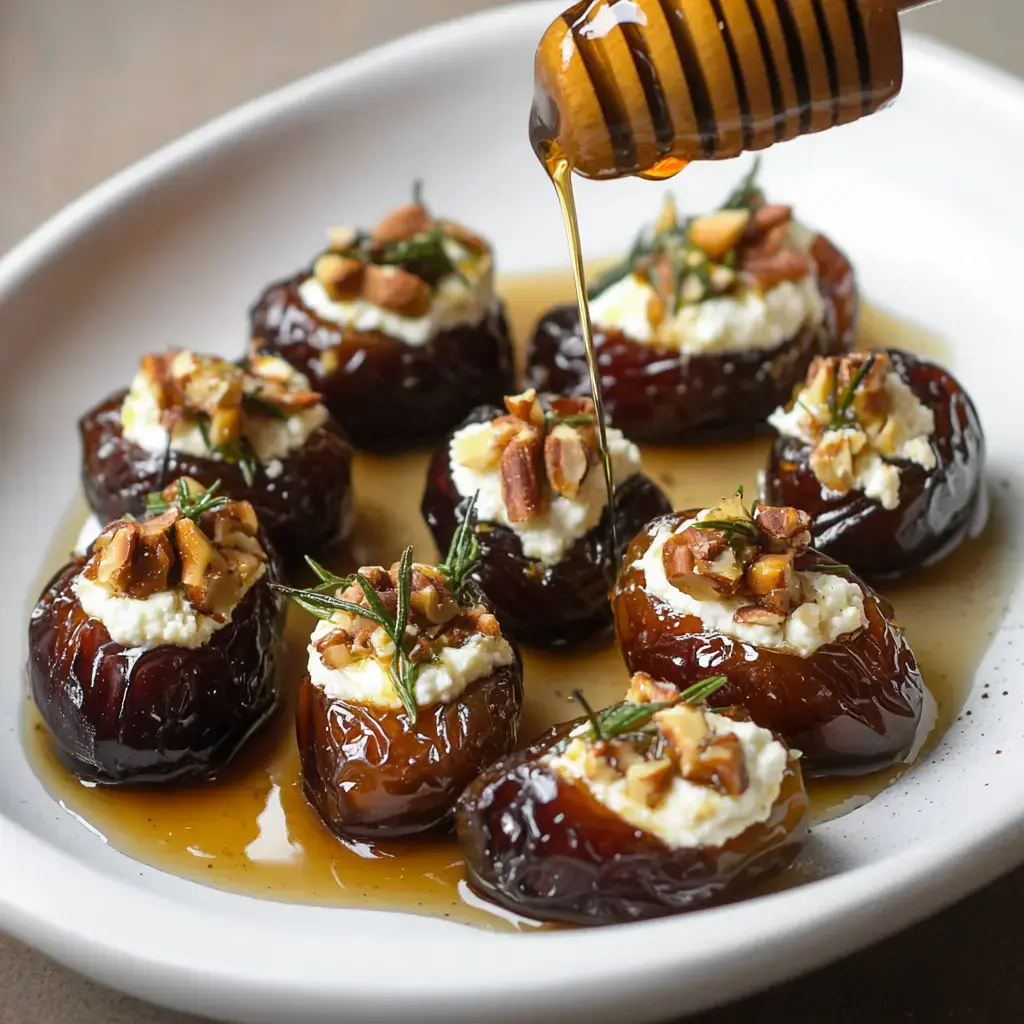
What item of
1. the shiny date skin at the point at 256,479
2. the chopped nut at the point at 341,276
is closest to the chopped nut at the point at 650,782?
the shiny date skin at the point at 256,479

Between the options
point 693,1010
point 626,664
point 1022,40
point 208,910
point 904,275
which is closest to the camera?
point 693,1010

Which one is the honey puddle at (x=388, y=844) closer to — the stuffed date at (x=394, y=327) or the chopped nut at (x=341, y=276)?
the stuffed date at (x=394, y=327)

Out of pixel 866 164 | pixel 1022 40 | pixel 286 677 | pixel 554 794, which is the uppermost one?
pixel 554 794

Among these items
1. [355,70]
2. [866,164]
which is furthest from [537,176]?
[866,164]

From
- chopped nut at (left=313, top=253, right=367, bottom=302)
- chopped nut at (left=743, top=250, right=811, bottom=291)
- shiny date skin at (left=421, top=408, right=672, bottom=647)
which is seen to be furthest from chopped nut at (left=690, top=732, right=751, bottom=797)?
chopped nut at (left=313, top=253, right=367, bottom=302)

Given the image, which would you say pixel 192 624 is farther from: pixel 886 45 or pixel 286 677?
pixel 886 45

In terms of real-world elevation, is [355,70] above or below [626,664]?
above

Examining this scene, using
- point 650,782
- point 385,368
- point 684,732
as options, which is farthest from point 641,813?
point 385,368
